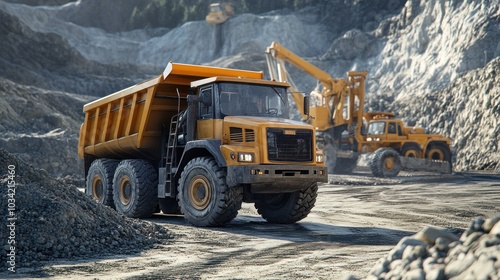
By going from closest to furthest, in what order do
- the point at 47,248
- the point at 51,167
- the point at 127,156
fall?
the point at 47,248 < the point at 127,156 < the point at 51,167

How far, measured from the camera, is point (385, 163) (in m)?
26.5

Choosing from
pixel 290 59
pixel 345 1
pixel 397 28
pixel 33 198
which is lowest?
pixel 33 198

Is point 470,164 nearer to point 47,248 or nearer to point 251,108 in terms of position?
point 251,108

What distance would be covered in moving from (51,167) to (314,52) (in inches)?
1445

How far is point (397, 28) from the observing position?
4812 cm

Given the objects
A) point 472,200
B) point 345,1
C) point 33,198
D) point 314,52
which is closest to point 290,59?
point 472,200

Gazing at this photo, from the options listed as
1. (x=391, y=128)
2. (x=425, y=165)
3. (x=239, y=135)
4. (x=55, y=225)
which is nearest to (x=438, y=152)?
(x=425, y=165)

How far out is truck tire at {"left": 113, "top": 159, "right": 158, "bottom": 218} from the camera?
13.3m

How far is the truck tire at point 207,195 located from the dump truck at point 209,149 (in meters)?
0.02

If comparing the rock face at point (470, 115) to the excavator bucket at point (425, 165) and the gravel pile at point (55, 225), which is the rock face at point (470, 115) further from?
the gravel pile at point (55, 225)

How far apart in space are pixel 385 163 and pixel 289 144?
1588 cm

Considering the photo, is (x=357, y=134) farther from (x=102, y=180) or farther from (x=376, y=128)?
(x=102, y=180)

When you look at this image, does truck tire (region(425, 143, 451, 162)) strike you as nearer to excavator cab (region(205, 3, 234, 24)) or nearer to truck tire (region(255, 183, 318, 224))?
truck tire (region(255, 183, 318, 224))

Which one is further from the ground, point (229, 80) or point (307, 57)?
point (307, 57)
